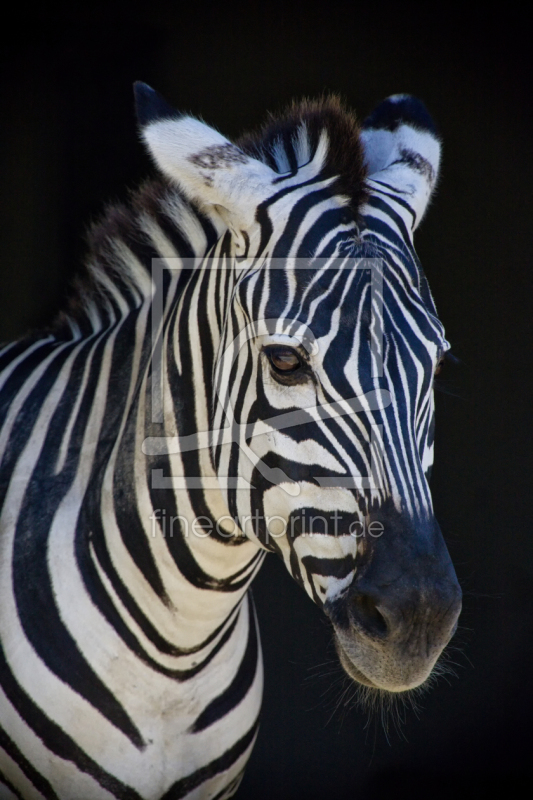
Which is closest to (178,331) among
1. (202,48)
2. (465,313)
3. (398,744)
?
(465,313)

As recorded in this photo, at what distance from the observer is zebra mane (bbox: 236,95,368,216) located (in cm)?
206

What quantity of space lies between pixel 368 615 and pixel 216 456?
0.65 metres

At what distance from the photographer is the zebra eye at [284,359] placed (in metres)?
1.86

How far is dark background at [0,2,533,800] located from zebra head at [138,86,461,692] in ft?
8.95

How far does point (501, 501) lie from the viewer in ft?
15.5

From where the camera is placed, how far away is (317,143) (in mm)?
2229

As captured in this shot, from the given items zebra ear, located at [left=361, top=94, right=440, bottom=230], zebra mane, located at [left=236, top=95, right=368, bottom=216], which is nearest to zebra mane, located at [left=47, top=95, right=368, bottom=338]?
zebra mane, located at [left=236, top=95, right=368, bottom=216]

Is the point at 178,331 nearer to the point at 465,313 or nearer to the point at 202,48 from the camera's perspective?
the point at 465,313
